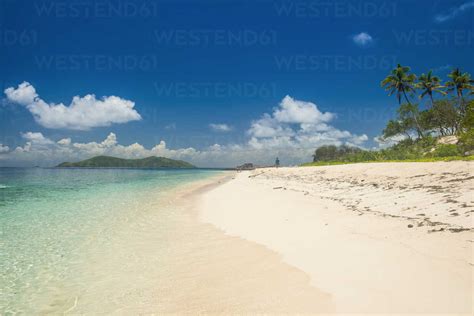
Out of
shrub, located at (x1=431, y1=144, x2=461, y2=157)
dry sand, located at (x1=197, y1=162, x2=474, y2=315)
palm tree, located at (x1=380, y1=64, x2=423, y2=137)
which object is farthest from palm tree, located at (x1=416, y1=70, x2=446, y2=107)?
dry sand, located at (x1=197, y1=162, x2=474, y2=315)

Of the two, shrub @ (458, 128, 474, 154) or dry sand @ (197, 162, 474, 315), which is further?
shrub @ (458, 128, 474, 154)

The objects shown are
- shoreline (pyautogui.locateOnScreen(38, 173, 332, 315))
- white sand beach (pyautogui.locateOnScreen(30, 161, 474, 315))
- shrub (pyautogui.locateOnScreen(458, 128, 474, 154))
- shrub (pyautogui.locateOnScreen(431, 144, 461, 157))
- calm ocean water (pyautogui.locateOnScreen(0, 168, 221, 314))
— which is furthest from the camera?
shrub (pyautogui.locateOnScreen(431, 144, 461, 157))

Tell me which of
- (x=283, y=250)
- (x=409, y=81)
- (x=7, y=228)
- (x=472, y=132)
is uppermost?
(x=409, y=81)

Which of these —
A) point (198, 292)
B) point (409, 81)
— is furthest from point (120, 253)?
point (409, 81)

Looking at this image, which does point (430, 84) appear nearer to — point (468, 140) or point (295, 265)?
point (468, 140)

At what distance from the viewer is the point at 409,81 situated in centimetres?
5456

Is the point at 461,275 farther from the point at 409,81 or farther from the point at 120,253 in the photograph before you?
the point at 409,81

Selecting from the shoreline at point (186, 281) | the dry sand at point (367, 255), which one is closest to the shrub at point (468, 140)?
the dry sand at point (367, 255)

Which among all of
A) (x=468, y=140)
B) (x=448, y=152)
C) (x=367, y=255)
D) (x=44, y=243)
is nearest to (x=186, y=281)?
(x=367, y=255)

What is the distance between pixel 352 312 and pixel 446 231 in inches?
164

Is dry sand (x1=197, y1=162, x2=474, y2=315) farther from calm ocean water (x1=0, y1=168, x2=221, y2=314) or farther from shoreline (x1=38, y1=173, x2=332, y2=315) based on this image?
calm ocean water (x1=0, y1=168, x2=221, y2=314)

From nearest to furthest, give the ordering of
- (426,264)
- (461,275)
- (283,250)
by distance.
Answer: (461,275), (426,264), (283,250)

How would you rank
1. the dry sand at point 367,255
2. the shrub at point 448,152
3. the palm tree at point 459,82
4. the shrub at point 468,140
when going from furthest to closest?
the palm tree at point 459,82
the shrub at point 448,152
the shrub at point 468,140
the dry sand at point 367,255

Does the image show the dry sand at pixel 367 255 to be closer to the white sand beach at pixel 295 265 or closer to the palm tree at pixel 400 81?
the white sand beach at pixel 295 265
